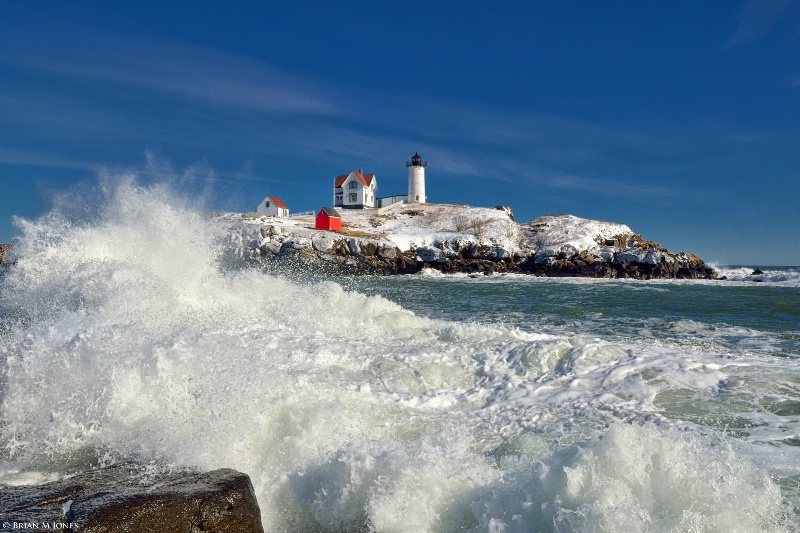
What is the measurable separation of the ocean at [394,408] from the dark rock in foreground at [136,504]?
518 millimetres

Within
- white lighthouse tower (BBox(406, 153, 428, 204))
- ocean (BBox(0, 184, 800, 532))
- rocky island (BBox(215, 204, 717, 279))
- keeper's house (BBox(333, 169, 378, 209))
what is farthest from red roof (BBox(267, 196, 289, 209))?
ocean (BBox(0, 184, 800, 532))

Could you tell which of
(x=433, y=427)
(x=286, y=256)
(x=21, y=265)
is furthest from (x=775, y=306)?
(x=286, y=256)

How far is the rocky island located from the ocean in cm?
3223

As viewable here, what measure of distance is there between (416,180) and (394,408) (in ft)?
256

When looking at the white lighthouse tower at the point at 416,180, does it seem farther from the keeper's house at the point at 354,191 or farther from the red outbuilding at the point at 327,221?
the red outbuilding at the point at 327,221

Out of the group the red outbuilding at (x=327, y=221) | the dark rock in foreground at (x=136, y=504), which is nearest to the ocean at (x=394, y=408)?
the dark rock in foreground at (x=136, y=504)

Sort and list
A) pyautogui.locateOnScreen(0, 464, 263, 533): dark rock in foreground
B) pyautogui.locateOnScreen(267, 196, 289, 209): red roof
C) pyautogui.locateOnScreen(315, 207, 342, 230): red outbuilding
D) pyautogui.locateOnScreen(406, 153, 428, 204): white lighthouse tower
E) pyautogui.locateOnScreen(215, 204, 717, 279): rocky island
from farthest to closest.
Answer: pyautogui.locateOnScreen(406, 153, 428, 204): white lighthouse tower
pyautogui.locateOnScreen(267, 196, 289, 209): red roof
pyautogui.locateOnScreen(315, 207, 342, 230): red outbuilding
pyautogui.locateOnScreen(215, 204, 717, 279): rocky island
pyautogui.locateOnScreen(0, 464, 263, 533): dark rock in foreground

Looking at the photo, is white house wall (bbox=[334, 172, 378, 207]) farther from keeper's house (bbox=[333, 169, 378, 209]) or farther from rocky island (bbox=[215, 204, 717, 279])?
rocky island (bbox=[215, 204, 717, 279])

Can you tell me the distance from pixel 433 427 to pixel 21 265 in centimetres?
1146

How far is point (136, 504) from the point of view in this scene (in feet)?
11.1

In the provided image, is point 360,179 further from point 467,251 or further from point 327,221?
point 467,251

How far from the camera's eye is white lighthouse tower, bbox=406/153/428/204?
81.7 meters

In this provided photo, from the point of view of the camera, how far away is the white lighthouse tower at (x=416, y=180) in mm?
81688

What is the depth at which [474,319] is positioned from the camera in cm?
1378
